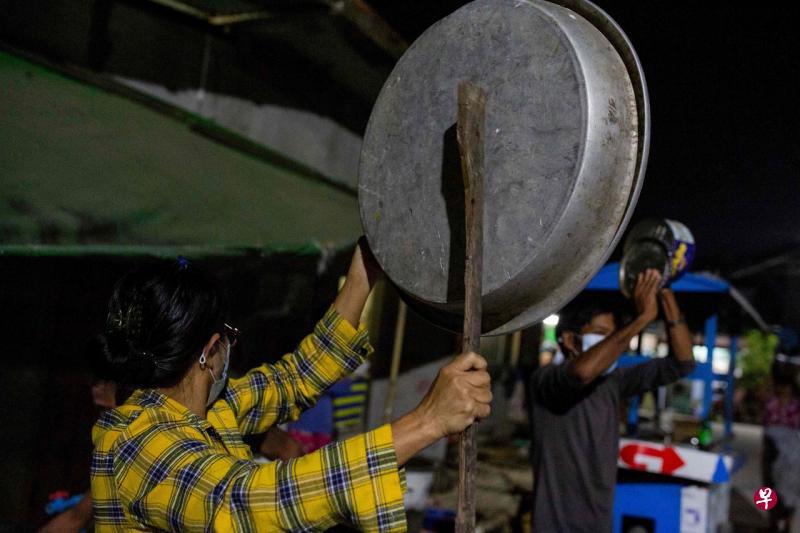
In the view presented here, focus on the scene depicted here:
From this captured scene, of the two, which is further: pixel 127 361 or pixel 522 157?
pixel 127 361

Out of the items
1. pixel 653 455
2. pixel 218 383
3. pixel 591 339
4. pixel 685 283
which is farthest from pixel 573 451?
pixel 685 283

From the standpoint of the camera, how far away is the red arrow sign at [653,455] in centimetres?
373

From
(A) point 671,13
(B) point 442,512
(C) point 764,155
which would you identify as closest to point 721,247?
(C) point 764,155

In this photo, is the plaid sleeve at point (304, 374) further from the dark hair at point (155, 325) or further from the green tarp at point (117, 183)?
the green tarp at point (117, 183)

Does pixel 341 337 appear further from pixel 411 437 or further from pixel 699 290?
pixel 699 290

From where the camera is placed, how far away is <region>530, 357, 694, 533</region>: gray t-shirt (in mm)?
2758

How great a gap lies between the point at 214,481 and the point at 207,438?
286mm

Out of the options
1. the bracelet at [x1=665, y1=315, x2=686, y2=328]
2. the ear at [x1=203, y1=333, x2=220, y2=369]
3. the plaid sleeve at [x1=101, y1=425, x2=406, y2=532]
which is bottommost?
the plaid sleeve at [x1=101, y1=425, x2=406, y2=532]

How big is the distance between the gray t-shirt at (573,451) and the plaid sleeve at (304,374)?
1.29 meters

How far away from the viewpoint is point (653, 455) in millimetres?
3863

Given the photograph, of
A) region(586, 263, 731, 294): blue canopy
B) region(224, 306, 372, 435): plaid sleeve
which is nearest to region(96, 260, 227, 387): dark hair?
region(224, 306, 372, 435): plaid sleeve

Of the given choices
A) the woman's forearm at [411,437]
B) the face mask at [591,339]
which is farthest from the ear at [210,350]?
the face mask at [591,339]

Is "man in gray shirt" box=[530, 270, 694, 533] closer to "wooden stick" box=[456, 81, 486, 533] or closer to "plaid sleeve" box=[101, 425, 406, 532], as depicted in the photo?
"wooden stick" box=[456, 81, 486, 533]

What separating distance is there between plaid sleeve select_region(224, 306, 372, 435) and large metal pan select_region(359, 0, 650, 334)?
457mm
